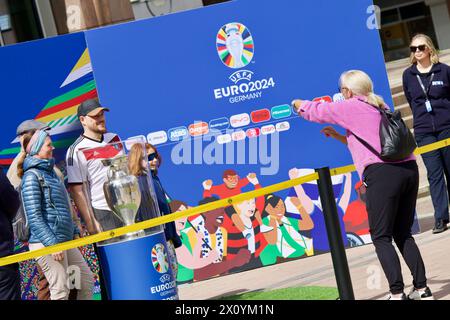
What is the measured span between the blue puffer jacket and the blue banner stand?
16.7 inches

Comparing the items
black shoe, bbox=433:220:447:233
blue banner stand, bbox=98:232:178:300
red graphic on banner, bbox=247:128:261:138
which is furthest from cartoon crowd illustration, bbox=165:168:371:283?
blue banner stand, bbox=98:232:178:300

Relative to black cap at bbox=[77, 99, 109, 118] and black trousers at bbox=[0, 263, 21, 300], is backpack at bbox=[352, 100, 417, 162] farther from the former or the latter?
black cap at bbox=[77, 99, 109, 118]

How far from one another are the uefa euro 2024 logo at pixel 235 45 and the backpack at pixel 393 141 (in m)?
3.11

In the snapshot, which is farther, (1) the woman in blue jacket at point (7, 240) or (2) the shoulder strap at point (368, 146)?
(1) the woman in blue jacket at point (7, 240)

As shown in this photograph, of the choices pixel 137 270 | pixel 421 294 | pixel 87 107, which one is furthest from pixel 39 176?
pixel 421 294

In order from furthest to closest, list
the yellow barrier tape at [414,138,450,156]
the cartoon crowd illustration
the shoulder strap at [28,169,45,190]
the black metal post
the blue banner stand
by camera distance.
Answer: the cartoon crowd illustration
the yellow barrier tape at [414,138,450,156]
the shoulder strap at [28,169,45,190]
the blue banner stand
the black metal post

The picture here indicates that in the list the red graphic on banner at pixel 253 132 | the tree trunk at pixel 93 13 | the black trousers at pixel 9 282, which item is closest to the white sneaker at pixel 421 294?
the black trousers at pixel 9 282

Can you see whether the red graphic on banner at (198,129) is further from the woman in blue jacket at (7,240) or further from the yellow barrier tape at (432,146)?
the woman in blue jacket at (7,240)

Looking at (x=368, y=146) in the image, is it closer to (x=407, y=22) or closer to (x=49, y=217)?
(x=49, y=217)

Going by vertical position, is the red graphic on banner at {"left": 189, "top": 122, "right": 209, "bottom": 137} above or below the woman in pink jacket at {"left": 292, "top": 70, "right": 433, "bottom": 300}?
above

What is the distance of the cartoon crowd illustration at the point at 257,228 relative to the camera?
1009 centimetres

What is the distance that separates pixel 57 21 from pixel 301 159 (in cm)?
892

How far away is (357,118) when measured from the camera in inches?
274

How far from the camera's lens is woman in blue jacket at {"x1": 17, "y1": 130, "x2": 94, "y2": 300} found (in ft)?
24.9
